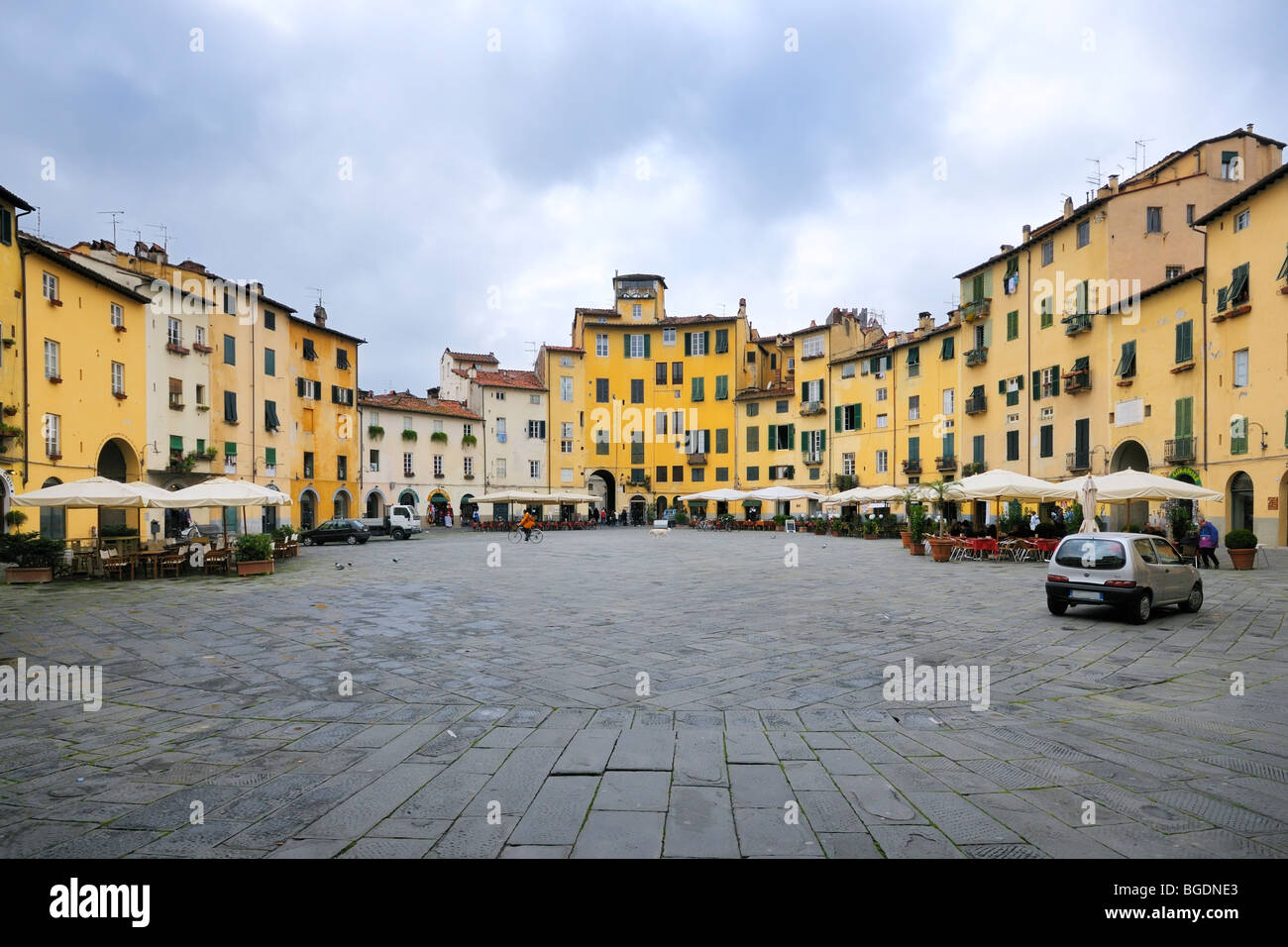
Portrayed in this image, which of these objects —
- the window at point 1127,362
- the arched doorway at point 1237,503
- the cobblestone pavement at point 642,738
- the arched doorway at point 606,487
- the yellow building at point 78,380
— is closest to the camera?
the cobblestone pavement at point 642,738

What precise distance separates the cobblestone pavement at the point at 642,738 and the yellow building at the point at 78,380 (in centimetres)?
1454

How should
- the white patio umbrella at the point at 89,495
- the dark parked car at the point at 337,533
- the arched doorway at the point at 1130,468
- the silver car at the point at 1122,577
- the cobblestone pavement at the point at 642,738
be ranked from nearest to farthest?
1. the cobblestone pavement at the point at 642,738
2. the silver car at the point at 1122,577
3. the white patio umbrella at the point at 89,495
4. the arched doorway at the point at 1130,468
5. the dark parked car at the point at 337,533

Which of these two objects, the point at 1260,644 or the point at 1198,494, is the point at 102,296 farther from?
the point at 1198,494

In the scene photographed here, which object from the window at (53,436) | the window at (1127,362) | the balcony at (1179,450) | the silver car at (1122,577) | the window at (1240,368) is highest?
the window at (1127,362)

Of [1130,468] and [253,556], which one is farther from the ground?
[1130,468]

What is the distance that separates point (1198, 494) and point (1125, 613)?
896cm

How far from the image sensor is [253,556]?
1691 centimetres

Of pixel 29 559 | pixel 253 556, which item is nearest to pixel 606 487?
pixel 253 556

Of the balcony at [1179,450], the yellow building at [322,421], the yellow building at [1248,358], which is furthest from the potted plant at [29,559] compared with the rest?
the balcony at [1179,450]

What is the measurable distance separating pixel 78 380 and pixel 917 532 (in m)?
28.1

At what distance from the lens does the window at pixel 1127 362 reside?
26062 millimetres

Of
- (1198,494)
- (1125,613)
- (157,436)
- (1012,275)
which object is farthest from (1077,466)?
(157,436)

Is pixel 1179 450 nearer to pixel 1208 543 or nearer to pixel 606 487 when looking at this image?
pixel 1208 543

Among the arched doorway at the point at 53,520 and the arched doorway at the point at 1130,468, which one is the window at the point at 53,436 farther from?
the arched doorway at the point at 1130,468
